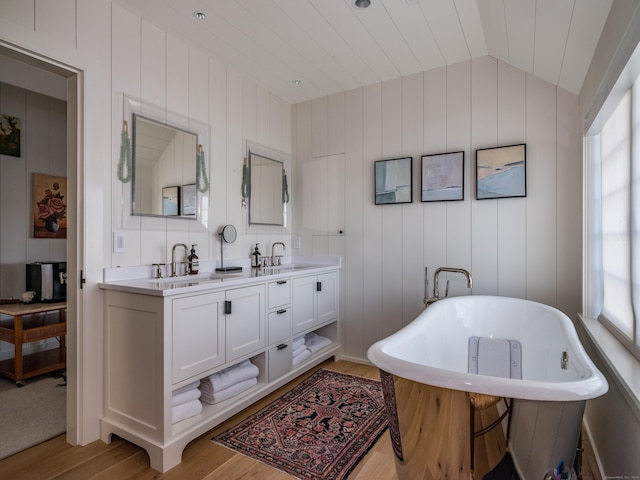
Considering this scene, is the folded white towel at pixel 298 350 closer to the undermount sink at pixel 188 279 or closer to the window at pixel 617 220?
the undermount sink at pixel 188 279

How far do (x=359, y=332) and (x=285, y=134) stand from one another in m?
2.06

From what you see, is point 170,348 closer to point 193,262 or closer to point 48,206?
point 193,262

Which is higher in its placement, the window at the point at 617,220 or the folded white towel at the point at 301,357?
the window at the point at 617,220

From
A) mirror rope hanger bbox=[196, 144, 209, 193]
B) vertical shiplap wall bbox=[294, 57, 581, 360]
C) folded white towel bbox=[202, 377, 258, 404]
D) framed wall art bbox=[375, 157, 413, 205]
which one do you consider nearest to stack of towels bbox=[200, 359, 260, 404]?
Result: folded white towel bbox=[202, 377, 258, 404]

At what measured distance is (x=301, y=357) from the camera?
9.42ft

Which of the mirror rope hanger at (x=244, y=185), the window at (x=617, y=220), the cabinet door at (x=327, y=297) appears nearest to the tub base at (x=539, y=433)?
the window at (x=617, y=220)

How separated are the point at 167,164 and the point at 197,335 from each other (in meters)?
1.19

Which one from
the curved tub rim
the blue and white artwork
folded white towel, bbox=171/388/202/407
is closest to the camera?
the curved tub rim

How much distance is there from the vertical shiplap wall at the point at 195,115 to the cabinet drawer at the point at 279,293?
553mm

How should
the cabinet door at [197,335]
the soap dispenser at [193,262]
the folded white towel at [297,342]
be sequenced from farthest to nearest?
the folded white towel at [297,342], the soap dispenser at [193,262], the cabinet door at [197,335]

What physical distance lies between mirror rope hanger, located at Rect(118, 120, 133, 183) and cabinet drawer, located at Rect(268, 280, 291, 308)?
1137 mm

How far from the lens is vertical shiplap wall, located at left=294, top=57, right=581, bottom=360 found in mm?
2469

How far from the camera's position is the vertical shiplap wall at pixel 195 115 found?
212cm

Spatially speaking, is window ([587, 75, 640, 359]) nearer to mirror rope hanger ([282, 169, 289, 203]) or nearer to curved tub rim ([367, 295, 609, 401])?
curved tub rim ([367, 295, 609, 401])
